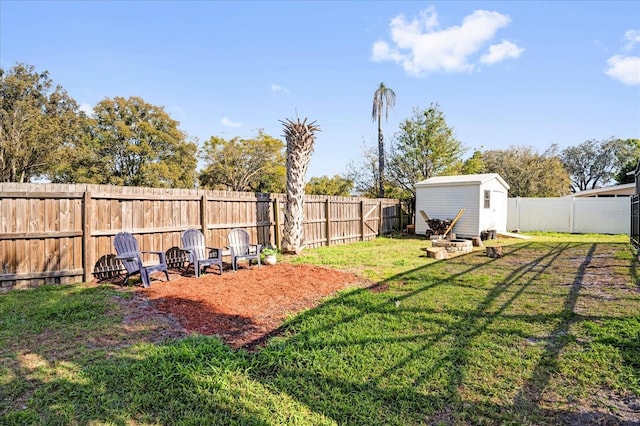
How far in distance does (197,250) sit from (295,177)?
3331 millimetres

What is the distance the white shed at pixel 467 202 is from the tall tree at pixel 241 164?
16.7m

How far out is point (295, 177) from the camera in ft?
28.9

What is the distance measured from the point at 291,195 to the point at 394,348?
616 centimetres

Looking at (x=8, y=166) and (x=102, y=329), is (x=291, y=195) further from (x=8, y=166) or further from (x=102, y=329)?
(x=8, y=166)

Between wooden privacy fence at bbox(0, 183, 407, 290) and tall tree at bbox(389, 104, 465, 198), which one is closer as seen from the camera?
wooden privacy fence at bbox(0, 183, 407, 290)

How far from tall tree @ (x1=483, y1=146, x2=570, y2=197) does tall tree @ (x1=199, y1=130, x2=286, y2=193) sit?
60.3ft

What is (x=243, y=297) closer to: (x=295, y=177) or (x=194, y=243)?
(x=194, y=243)

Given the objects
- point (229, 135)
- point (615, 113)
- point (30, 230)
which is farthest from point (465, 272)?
point (229, 135)

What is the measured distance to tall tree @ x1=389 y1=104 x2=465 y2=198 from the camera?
2036 cm

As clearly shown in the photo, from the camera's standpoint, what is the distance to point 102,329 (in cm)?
352

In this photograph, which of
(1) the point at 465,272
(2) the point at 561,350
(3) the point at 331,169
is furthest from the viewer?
(3) the point at 331,169

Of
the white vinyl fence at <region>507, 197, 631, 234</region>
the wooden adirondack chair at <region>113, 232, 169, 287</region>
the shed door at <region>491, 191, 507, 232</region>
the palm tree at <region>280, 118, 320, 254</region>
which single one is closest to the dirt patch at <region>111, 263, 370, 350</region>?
the wooden adirondack chair at <region>113, 232, 169, 287</region>

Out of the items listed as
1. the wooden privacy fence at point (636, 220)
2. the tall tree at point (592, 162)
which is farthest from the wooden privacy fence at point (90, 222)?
the tall tree at point (592, 162)

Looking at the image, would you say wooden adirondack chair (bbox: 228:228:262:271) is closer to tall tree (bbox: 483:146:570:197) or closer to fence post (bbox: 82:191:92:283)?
fence post (bbox: 82:191:92:283)
